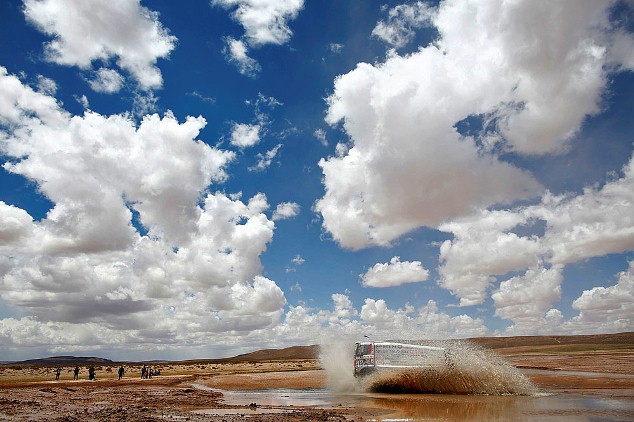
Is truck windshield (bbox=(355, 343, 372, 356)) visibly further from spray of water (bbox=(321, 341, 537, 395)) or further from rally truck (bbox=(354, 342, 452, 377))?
spray of water (bbox=(321, 341, 537, 395))

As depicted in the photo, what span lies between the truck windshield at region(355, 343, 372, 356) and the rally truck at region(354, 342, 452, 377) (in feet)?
0.16

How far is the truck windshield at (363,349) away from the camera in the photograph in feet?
95.0

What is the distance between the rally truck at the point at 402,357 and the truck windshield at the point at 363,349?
0.16 ft

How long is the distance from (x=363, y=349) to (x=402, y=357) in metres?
2.57

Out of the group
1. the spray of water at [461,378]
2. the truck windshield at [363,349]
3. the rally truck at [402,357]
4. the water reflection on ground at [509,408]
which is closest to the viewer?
the water reflection on ground at [509,408]

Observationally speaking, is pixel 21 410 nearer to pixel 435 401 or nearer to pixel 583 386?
pixel 435 401

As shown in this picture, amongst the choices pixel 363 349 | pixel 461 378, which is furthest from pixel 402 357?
pixel 461 378

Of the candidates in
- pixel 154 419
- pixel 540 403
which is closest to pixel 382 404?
pixel 540 403

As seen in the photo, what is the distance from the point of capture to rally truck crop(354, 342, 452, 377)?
2788 centimetres

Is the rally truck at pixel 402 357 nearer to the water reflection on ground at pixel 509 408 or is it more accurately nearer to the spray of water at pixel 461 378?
the spray of water at pixel 461 378

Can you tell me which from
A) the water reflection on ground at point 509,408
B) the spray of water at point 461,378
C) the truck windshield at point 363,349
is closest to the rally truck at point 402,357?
the truck windshield at point 363,349

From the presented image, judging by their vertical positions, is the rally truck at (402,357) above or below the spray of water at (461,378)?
above

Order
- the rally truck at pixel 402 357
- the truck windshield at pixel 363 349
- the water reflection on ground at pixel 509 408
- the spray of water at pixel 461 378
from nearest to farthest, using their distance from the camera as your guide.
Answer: the water reflection on ground at pixel 509 408 → the spray of water at pixel 461 378 → the rally truck at pixel 402 357 → the truck windshield at pixel 363 349

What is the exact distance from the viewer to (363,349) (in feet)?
96.5
